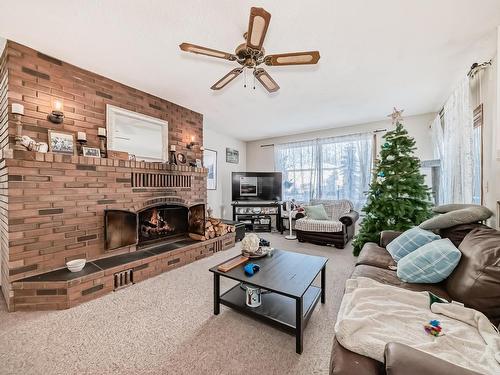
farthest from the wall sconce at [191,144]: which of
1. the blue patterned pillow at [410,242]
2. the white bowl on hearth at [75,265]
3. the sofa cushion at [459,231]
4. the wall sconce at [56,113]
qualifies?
the sofa cushion at [459,231]

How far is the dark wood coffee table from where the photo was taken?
4.94 ft

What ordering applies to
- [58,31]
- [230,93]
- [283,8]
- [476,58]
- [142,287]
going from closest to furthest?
[283,8] < [58,31] < [476,58] < [142,287] < [230,93]

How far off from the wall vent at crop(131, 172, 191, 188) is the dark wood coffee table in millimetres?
1808

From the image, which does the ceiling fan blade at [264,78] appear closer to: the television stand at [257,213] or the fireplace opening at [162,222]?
the fireplace opening at [162,222]

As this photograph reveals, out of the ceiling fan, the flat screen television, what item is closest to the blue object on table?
the ceiling fan

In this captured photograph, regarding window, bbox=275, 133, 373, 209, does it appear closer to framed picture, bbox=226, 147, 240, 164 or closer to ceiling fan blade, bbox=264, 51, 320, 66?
framed picture, bbox=226, 147, 240, 164

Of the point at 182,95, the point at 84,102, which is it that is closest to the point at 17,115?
the point at 84,102

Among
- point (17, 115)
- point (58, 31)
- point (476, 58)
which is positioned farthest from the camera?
point (476, 58)

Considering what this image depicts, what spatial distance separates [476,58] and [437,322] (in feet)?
8.98

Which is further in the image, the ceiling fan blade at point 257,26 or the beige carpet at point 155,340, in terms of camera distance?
the beige carpet at point 155,340

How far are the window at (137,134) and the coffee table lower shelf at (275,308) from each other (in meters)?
2.35

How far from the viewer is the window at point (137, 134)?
280cm

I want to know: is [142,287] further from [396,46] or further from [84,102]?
[396,46]

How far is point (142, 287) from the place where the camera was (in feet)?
7.82
